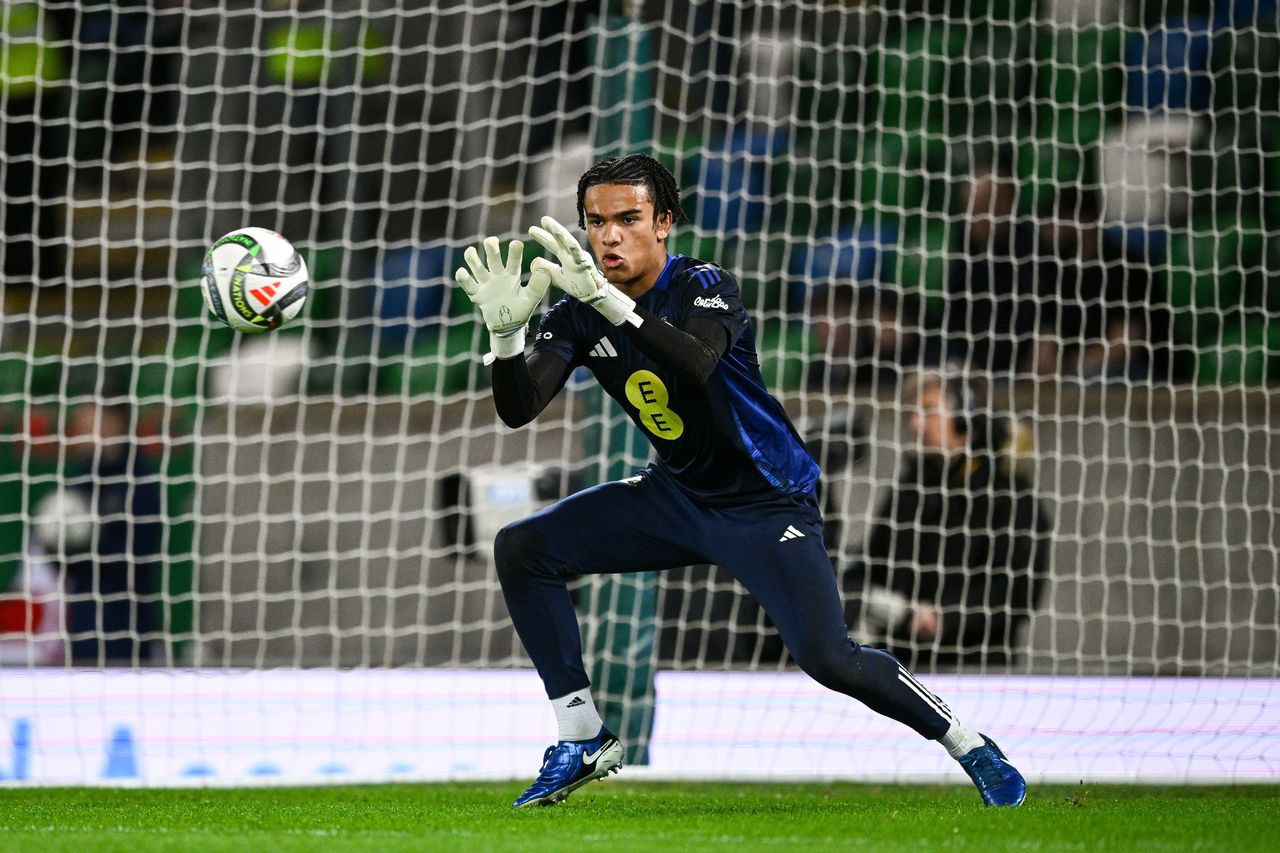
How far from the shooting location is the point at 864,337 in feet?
29.7

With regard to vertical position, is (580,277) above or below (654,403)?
above

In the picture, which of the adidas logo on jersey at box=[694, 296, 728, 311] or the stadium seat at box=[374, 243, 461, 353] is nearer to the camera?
the adidas logo on jersey at box=[694, 296, 728, 311]

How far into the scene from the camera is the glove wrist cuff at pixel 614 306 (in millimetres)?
3941

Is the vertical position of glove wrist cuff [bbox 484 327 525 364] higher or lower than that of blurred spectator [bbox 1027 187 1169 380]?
lower

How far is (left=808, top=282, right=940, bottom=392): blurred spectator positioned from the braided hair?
13.5ft

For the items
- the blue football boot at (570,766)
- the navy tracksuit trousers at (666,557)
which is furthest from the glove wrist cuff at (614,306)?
the blue football boot at (570,766)

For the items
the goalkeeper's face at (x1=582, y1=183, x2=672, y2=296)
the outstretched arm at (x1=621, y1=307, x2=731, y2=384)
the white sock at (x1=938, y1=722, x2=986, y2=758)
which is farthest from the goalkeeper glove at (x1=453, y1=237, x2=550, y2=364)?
the white sock at (x1=938, y1=722, x2=986, y2=758)

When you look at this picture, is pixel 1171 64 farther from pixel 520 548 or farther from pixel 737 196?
pixel 520 548

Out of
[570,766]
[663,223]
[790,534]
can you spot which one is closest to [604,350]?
[663,223]

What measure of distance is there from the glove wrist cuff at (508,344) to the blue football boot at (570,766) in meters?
1.12

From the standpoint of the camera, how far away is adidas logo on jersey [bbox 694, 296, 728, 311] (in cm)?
421

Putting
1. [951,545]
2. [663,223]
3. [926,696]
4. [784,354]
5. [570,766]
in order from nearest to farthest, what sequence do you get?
1. [926,696]
2. [570,766]
3. [663,223]
4. [951,545]
5. [784,354]

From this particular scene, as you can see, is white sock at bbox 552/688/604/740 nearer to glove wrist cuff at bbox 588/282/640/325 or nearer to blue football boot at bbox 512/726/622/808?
blue football boot at bbox 512/726/622/808

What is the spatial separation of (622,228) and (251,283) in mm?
1120
